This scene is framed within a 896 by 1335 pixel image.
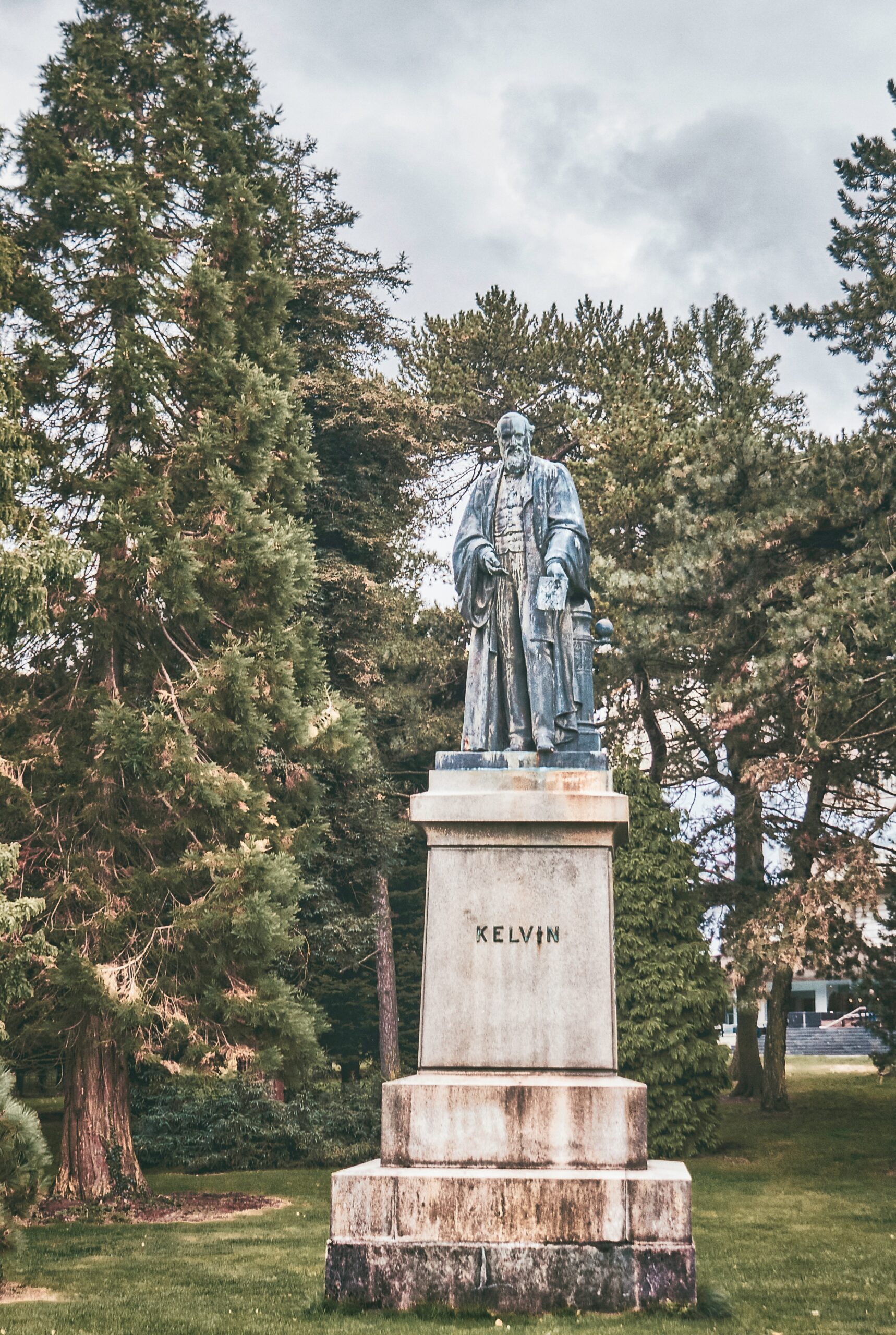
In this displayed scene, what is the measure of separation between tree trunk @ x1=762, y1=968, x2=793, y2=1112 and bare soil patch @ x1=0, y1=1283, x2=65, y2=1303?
53.7 ft

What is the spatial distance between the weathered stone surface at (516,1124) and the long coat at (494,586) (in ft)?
7.07

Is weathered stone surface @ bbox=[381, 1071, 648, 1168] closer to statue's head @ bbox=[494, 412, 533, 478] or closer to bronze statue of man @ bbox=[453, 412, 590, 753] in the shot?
bronze statue of man @ bbox=[453, 412, 590, 753]

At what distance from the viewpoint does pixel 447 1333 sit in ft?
A: 19.6

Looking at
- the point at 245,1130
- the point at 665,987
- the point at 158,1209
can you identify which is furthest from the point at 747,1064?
the point at 158,1209

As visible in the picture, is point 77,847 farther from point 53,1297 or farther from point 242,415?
point 53,1297

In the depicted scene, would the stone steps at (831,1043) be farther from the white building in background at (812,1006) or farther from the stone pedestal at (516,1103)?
the stone pedestal at (516,1103)

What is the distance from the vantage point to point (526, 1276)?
6488mm

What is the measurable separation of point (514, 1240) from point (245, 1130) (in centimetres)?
1451

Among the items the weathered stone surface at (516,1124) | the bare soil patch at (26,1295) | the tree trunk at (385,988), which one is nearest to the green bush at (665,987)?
the tree trunk at (385,988)

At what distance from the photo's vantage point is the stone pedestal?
6.52 metres

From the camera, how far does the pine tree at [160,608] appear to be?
14.4 m

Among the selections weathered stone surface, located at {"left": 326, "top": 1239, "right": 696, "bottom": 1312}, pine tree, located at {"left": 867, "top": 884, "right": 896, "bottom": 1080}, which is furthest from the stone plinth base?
pine tree, located at {"left": 867, "top": 884, "right": 896, "bottom": 1080}

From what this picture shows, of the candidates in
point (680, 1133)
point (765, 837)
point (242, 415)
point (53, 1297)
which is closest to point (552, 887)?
point (53, 1297)

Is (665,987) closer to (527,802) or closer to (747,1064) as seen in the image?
(747,1064)
